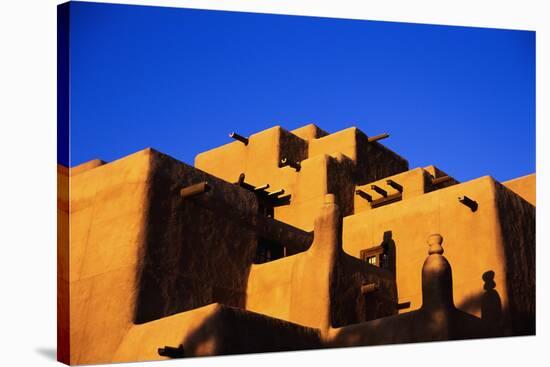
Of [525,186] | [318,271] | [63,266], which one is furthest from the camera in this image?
[525,186]

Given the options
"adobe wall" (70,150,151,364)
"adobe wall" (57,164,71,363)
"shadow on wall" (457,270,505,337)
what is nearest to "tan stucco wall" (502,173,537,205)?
"shadow on wall" (457,270,505,337)

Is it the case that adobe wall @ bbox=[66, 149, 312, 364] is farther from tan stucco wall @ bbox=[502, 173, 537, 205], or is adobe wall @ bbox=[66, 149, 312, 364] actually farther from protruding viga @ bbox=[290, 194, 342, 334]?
tan stucco wall @ bbox=[502, 173, 537, 205]

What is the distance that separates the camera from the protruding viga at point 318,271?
21.0 meters

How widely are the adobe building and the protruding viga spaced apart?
0.10 feet

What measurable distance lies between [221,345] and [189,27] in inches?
240

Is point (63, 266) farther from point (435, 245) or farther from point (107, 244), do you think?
point (435, 245)

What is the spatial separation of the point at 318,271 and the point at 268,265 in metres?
1.63

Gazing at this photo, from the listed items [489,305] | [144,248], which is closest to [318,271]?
[489,305]

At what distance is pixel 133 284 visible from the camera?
19.0 meters

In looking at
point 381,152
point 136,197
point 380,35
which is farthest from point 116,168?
point 381,152

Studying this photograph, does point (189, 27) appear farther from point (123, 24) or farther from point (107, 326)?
point (107, 326)

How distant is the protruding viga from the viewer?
21.0m

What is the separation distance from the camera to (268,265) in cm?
2250

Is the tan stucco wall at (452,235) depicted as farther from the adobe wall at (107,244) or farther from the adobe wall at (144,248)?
the adobe wall at (107,244)
